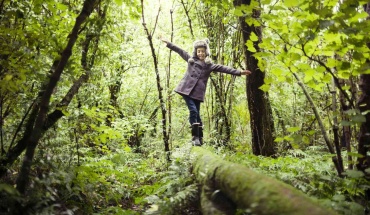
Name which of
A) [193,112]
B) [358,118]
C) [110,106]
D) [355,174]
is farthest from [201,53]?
[355,174]

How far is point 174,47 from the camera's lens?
24.5 feet

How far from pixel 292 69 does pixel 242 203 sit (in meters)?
1.78

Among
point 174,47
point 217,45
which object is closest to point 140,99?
point 217,45

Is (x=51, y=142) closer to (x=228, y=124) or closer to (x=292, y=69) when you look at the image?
(x=292, y=69)

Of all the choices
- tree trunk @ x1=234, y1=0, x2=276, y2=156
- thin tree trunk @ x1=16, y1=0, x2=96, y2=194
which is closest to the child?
tree trunk @ x1=234, y1=0, x2=276, y2=156

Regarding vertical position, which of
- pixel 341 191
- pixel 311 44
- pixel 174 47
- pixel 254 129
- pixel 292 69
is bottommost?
pixel 341 191

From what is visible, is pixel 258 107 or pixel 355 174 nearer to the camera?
pixel 355 174

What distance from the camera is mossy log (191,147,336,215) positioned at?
2072 mm

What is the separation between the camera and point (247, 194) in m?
2.54

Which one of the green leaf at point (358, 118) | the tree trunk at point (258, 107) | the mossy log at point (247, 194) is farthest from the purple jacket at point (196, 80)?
the green leaf at point (358, 118)

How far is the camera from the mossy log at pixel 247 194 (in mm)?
2072

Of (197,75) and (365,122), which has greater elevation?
(197,75)

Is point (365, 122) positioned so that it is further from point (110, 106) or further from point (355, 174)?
point (110, 106)

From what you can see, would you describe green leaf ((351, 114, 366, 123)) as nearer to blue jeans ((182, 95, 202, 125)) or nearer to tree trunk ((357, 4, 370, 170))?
tree trunk ((357, 4, 370, 170))
